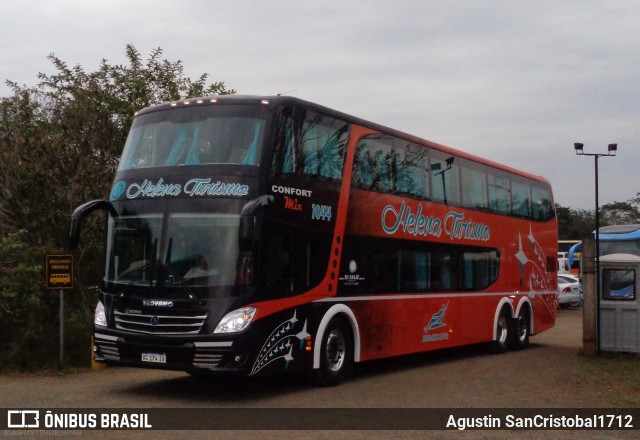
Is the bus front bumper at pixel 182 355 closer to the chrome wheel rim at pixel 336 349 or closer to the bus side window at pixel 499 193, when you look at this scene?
the chrome wheel rim at pixel 336 349

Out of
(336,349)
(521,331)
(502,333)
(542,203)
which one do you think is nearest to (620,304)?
(502,333)

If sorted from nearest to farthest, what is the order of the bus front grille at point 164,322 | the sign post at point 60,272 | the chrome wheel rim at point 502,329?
the bus front grille at point 164,322 < the sign post at point 60,272 < the chrome wheel rim at point 502,329

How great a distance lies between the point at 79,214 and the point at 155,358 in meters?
2.34

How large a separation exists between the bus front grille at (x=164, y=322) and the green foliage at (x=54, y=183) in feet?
13.6

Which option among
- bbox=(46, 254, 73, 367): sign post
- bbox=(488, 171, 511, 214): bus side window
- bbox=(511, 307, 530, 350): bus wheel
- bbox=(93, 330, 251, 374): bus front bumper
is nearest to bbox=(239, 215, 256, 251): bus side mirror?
bbox=(93, 330, 251, 374): bus front bumper

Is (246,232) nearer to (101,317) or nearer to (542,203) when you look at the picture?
(101,317)

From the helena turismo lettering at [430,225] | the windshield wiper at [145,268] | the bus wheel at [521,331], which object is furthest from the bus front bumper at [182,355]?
the bus wheel at [521,331]

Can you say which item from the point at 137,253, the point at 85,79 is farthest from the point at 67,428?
the point at 85,79

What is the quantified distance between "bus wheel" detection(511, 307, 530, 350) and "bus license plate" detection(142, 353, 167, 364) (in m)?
11.3

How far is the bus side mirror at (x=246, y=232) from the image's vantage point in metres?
11.3

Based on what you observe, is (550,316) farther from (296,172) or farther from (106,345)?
(106,345)

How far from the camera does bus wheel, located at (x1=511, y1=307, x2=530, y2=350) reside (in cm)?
2105

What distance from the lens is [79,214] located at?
1246 cm

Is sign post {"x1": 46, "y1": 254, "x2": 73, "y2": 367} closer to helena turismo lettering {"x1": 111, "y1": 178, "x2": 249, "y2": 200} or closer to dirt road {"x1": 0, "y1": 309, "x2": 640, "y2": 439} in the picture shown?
dirt road {"x1": 0, "y1": 309, "x2": 640, "y2": 439}
